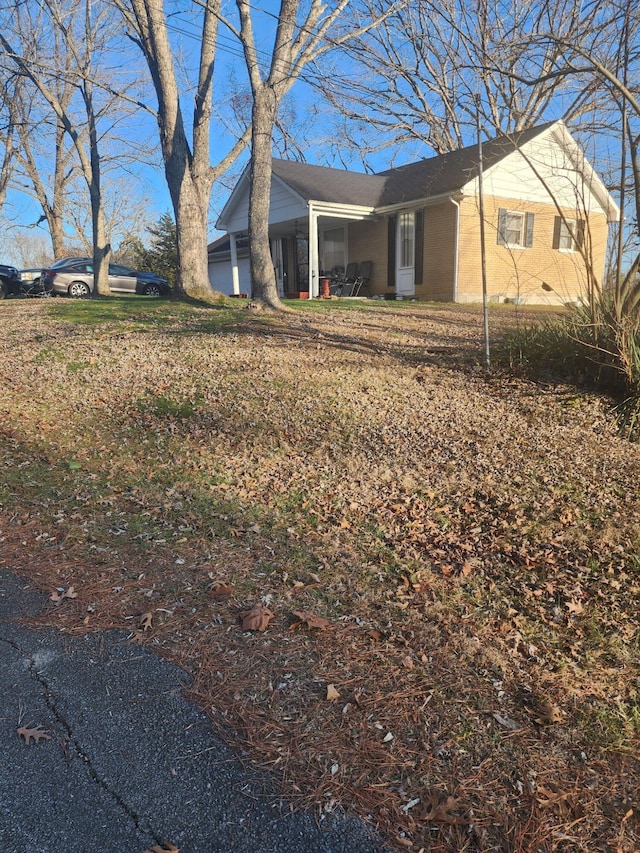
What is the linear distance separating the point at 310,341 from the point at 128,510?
14.8 ft

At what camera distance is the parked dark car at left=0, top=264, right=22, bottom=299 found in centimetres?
1741

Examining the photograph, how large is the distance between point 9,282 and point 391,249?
39.2 feet

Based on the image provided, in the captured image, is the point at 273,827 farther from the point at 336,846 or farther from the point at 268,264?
the point at 268,264

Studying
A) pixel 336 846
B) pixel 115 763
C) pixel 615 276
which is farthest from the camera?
pixel 615 276

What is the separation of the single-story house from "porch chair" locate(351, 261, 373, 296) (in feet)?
Result: 0.41

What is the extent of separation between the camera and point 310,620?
102 inches

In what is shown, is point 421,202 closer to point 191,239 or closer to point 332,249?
point 332,249

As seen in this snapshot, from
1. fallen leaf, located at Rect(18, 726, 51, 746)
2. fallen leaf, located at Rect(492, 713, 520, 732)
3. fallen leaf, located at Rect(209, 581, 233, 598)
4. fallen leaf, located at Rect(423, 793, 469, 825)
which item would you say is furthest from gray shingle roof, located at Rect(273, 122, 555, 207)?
fallen leaf, located at Rect(18, 726, 51, 746)

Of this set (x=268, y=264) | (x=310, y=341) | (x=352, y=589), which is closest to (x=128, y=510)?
(x=352, y=589)

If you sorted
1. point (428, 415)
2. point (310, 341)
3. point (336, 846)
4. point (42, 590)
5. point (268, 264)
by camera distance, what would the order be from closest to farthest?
point (336, 846)
point (42, 590)
point (428, 415)
point (310, 341)
point (268, 264)

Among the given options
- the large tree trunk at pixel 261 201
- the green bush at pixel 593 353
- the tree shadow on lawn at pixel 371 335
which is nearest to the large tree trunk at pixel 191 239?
the large tree trunk at pixel 261 201

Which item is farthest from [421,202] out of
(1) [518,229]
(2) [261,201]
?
(2) [261,201]

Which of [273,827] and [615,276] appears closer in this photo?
[273,827]

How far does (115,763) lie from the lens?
185 cm
